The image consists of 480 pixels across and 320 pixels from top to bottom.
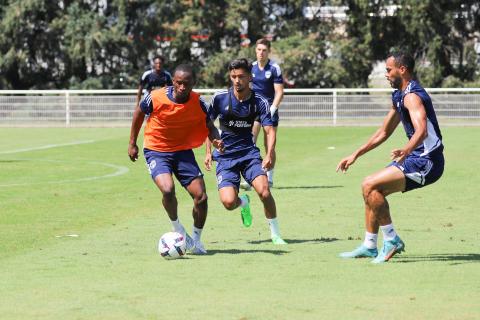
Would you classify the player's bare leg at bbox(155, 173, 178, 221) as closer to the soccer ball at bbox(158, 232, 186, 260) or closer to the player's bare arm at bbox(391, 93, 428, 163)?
the soccer ball at bbox(158, 232, 186, 260)

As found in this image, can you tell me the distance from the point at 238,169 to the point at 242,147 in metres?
0.25

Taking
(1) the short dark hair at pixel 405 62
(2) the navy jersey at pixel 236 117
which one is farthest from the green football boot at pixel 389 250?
(2) the navy jersey at pixel 236 117

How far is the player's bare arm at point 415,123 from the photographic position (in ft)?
31.3

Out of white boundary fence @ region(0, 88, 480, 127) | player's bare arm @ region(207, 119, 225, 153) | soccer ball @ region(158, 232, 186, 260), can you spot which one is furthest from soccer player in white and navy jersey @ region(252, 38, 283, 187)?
white boundary fence @ region(0, 88, 480, 127)

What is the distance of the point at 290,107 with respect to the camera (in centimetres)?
3797

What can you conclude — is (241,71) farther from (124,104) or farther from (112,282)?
(124,104)

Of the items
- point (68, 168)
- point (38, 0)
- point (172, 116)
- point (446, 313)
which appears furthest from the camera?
point (38, 0)

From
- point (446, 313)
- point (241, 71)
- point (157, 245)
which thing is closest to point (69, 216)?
point (157, 245)

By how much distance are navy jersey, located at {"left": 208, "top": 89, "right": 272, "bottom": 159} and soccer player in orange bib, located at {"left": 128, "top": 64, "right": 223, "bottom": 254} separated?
0.46m

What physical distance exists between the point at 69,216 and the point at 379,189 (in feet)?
17.2

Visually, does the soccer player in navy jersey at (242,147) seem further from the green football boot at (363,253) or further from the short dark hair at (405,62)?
the short dark hair at (405,62)

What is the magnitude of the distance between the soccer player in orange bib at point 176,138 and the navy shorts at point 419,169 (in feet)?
6.77

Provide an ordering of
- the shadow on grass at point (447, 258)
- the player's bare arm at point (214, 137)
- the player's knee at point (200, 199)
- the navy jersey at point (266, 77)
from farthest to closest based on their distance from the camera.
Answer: the navy jersey at point (266, 77), the player's bare arm at point (214, 137), the player's knee at point (200, 199), the shadow on grass at point (447, 258)

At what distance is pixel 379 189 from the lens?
10211 millimetres
